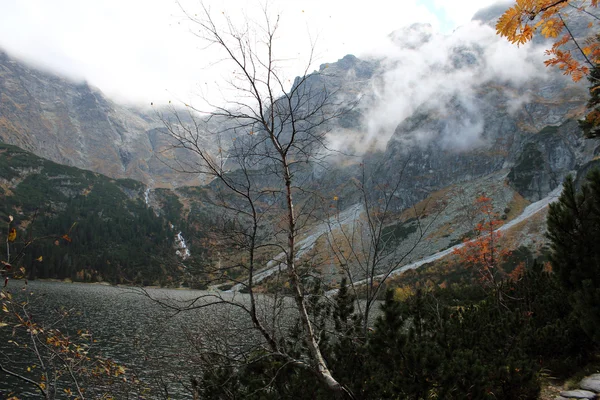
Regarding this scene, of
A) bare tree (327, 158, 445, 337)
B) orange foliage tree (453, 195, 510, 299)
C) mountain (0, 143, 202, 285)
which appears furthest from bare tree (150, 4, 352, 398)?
mountain (0, 143, 202, 285)

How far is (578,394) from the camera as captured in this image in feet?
18.8

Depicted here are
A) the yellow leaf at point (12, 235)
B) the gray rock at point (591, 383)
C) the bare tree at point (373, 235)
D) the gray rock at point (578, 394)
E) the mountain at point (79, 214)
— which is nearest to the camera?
the yellow leaf at point (12, 235)

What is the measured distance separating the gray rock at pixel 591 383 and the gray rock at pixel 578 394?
0.44 ft

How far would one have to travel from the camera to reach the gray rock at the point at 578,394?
554cm

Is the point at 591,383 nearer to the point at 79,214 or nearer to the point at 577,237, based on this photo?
the point at 577,237

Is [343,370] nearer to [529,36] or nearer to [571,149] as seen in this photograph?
[529,36]

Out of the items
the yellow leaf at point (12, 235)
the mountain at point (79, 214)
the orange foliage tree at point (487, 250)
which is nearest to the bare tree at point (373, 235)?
the yellow leaf at point (12, 235)

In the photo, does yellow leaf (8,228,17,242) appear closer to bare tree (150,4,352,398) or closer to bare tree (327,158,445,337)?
bare tree (150,4,352,398)

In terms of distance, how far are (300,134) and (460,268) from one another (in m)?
65.0

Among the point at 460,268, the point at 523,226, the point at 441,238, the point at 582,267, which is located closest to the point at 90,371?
the point at 582,267

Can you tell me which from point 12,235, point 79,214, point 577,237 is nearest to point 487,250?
point 577,237

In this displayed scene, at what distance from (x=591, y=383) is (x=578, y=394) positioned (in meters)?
0.54

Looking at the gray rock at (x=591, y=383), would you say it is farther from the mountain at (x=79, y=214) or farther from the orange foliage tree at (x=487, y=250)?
the mountain at (x=79, y=214)

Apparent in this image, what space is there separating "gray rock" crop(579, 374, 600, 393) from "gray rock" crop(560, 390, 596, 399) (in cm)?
13
